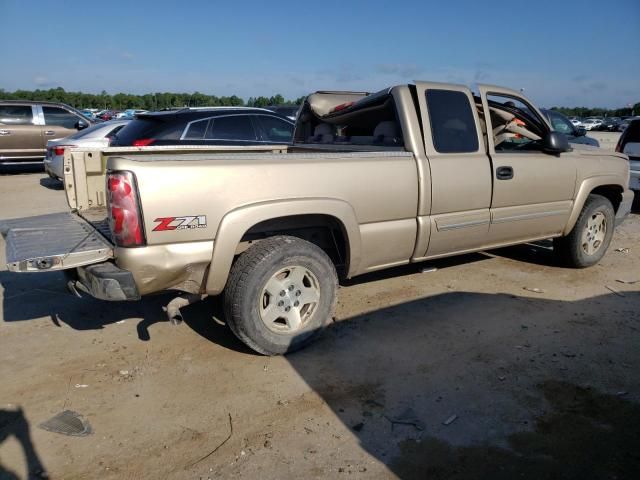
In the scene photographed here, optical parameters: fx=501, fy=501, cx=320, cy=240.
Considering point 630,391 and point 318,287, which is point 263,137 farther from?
point 630,391

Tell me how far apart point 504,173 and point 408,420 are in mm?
2664

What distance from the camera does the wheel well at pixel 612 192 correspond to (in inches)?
227

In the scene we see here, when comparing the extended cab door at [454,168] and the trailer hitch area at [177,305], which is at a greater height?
the extended cab door at [454,168]

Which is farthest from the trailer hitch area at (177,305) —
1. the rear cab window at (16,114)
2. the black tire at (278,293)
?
the rear cab window at (16,114)

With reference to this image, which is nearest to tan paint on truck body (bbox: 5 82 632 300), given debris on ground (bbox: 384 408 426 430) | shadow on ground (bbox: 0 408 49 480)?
shadow on ground (bbox: 0 408 49 480)

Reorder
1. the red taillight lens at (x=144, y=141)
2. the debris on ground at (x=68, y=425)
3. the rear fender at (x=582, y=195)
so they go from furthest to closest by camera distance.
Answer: the red taillight lens at (x=144, y=141)
the rear fender at (x=582, y=195)
the debris on ground at (x=68, y=425)

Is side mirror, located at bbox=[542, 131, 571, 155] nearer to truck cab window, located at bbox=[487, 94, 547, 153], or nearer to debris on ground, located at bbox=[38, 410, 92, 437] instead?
truck cab window, located at bbox=[487, 94, 547, 153]

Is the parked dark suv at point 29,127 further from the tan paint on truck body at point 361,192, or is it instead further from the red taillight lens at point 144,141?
the tan paint on truck body at point 361,192

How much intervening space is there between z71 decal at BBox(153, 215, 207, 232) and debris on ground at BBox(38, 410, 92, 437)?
1.17 metres

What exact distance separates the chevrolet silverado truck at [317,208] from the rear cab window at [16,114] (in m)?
A: 10.9

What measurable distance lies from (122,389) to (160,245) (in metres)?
0.99

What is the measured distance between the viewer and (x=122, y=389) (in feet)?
10.5

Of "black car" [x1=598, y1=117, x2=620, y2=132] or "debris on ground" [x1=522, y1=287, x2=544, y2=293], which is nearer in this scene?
"debris on ground" [x1=522, y1=287, x2=544, y2=293]

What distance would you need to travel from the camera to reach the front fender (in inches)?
126
